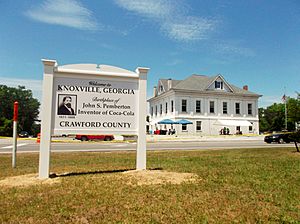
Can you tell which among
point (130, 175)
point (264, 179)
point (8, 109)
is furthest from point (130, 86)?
point (8, 109)

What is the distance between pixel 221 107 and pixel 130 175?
136 ft

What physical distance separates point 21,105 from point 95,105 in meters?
85.0

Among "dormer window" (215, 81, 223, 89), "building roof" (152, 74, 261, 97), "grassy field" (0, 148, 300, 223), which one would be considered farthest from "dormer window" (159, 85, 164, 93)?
"grassy field" (0, 148, 300, 223)

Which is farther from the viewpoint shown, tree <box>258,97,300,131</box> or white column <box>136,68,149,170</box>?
tree <box>258,97,300,131</box>

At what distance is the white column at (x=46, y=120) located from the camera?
6.24 meters

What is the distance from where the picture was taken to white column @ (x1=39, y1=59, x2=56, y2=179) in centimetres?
624

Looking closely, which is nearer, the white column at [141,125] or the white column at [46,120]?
the white column at [46,120]

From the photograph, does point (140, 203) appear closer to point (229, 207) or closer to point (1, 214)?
point (229, 207)

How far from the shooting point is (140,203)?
13.9 feet

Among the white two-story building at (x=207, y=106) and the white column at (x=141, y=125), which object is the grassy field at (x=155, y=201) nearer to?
the white column at (x=141, y=125)

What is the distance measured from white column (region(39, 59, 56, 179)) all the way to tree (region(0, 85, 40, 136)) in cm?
7729

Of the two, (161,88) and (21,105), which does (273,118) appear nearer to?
(161,88)

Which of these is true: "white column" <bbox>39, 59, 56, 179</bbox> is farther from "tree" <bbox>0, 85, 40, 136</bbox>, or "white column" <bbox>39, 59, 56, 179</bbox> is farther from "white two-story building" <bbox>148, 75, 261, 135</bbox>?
"tree" <bbox>0, 85, 40, 136</bbox>

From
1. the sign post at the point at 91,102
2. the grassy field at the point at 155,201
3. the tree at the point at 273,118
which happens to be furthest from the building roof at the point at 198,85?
the grassy field at the point at 155,201
